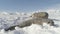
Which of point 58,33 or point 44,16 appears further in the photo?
point 44,16

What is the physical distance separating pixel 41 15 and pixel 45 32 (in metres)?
3.60

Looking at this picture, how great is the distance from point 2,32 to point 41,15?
13.2 feet

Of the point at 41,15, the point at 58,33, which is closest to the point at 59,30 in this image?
the point at 58,33

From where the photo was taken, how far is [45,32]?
4.55 m

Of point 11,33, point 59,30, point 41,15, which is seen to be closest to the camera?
point 11,33

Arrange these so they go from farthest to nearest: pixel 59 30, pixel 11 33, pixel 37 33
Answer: pixel 59 30, pixel 37 33, pixel 11 33

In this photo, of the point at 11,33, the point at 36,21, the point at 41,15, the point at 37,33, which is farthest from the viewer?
the point at 41,15

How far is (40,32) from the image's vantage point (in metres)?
4.55

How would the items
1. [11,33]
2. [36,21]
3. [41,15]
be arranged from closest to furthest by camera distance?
[11,33]
[36,21]
[41,15]

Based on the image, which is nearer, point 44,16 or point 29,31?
point 29,31

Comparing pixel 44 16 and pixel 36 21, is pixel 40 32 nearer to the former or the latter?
pixel 36 21

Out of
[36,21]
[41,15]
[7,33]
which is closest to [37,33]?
[7,33]

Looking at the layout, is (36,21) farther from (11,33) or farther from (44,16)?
(11,33)

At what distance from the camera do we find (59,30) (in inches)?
195
